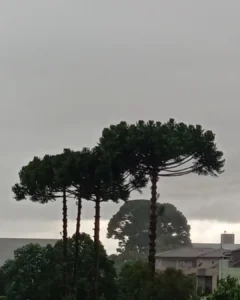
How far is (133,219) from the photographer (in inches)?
5600

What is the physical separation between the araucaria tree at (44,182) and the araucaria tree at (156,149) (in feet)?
18.7

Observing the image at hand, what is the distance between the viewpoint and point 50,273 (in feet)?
213

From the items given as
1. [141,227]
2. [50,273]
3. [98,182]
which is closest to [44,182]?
[98,182]

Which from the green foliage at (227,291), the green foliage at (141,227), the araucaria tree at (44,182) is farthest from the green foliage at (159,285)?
the green foliage at (141,227)

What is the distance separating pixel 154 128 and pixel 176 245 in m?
90.2

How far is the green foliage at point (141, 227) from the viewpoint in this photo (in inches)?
5487

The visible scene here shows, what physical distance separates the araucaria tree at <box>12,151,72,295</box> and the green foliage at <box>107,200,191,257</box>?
79.5 meters

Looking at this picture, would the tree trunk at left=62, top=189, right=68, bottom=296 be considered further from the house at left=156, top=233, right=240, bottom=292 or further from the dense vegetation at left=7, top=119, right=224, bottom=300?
the house at left=156, top=233, right=240, bottom=292

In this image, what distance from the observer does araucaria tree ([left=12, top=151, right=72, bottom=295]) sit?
56.2 metres

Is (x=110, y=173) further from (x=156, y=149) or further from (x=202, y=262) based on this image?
(x=202, y=262)

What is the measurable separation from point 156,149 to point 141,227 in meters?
95.4

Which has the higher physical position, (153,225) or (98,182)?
(98,182)

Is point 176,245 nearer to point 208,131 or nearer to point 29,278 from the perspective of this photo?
point 29,278

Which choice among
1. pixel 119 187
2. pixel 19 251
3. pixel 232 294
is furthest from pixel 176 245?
pixel 232 294
